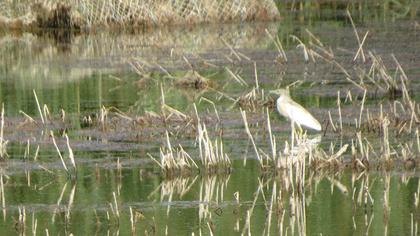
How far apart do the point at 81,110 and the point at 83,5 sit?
13828 millimetres

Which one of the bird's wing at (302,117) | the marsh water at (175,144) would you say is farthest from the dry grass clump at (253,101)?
the bird's wing at (302,117)

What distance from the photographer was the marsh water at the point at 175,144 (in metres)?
10.4

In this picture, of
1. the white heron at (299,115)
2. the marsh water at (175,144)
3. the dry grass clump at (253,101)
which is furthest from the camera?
the dry grass clump at (253,101)

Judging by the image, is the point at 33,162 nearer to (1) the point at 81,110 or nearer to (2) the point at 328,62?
(1) the point at 81,110

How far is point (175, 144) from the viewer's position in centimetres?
1379

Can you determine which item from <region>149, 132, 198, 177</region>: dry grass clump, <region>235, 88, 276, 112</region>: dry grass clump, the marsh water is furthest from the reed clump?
<region>149, 132, 198, 177</region>: dry grass clump

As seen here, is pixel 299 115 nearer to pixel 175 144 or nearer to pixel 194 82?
pixel 175 144

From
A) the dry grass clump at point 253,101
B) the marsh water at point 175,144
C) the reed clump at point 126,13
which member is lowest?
the marsh water at point 175,144

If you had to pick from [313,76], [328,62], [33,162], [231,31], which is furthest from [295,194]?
[231,31]

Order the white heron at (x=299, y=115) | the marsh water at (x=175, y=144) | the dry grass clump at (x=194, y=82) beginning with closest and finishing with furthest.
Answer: the marsh water at (x=175, y=144) < the white heron at (x=299, y=115) < the dry grass clump at (x=194, y=82)

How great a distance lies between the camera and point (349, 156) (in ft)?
41.8

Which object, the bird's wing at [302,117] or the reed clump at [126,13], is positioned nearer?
the bird's wing at [302,117]

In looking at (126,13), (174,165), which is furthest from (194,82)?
(126,13)

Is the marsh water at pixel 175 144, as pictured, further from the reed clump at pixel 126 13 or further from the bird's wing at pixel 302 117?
the reed clump at pixel 126 13
